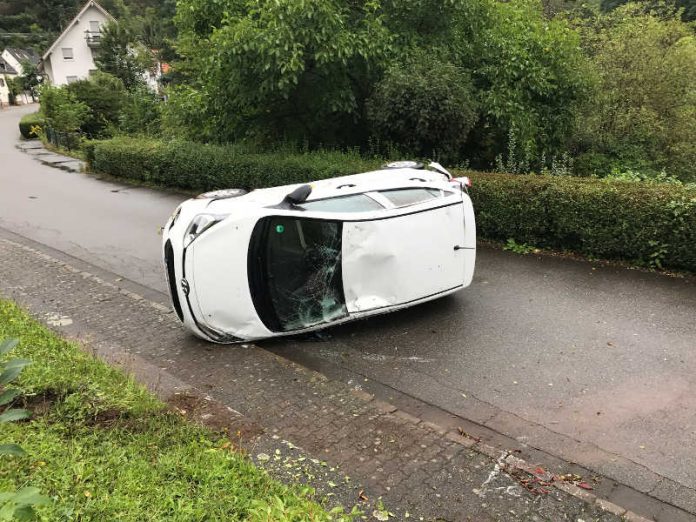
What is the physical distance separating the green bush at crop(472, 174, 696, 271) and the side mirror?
409 cm

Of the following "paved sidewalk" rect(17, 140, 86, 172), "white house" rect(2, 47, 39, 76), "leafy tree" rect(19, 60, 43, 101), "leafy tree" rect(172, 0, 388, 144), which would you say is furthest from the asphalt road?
"white house" rect(2, 47, 39, 76)

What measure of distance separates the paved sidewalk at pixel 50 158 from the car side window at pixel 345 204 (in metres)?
17.2

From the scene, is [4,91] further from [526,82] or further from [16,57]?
[526,82]

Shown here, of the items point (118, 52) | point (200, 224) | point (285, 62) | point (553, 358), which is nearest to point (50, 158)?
point (285, 62)

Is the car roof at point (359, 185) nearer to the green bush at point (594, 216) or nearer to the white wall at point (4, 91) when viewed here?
the green bush at point (594, 216)

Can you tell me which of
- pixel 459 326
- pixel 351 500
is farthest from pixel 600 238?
pixel 351 500

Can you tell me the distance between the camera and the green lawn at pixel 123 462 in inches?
119

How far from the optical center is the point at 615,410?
449 cm

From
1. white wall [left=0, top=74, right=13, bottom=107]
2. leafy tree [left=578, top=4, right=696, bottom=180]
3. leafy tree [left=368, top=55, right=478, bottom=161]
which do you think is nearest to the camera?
leafy tree [left=368, top=55, right=478, bottom=161]

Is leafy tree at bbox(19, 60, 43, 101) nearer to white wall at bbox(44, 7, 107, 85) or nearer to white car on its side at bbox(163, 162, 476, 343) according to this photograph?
white wall at bbox(44, 7, 107, 85)

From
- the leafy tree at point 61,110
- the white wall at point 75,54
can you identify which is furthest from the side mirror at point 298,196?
the white wall at point 75,54

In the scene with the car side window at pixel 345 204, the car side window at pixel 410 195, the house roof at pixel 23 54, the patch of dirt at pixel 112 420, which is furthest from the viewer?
the house roof at pixel 23 54

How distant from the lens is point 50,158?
24.5 meters

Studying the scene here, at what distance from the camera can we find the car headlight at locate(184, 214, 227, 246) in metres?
5.35
